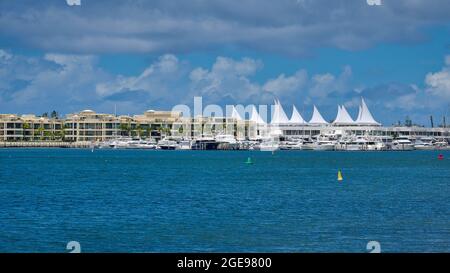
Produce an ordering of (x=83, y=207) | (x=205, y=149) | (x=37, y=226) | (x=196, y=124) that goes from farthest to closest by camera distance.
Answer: (x=196, y=124) → (x=205, y=149) → (x=83, y=207) → (x=37, y=226)

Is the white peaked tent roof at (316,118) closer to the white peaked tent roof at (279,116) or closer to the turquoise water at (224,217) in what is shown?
the white peaked tent roof at (279,116)

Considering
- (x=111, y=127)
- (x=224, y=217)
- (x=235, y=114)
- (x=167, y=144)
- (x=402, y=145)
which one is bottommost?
(x=224, y=217)

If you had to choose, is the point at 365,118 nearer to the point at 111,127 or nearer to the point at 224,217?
the point at 111,127

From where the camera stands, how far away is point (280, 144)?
174500 millimetres

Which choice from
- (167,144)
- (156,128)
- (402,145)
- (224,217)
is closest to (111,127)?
(156,128)

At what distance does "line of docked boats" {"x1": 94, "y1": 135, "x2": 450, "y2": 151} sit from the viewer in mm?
164750

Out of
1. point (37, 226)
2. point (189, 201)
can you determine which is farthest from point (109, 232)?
point (189, 201)

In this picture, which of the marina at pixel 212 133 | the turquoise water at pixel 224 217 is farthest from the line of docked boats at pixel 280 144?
the turquoise water at pixel 224 217

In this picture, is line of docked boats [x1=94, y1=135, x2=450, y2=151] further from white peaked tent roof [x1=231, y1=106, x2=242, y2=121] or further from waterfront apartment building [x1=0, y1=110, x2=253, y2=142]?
waterfront apartment building [x1=0, y1=110, x2=253, y2=142]

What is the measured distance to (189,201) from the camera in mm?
35062

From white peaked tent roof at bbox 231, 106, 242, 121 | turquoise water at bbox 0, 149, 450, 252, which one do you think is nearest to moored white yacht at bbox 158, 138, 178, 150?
white peaked tent roof at bbox 231, 106, 242, 121

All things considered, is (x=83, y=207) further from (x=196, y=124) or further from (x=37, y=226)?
(x=196, y=124)

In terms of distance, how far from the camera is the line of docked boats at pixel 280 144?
16475 centimetres
